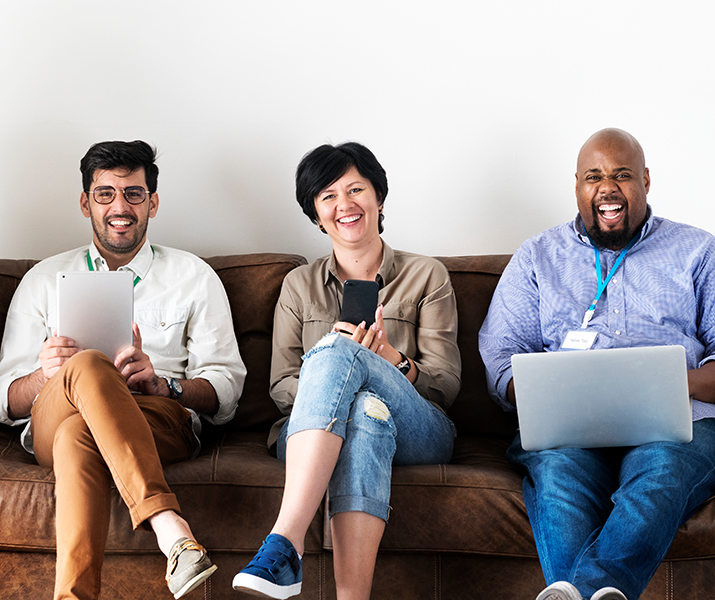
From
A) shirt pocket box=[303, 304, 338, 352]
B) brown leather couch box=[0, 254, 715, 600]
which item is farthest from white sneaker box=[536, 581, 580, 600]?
shirt pocket box=[303, 304, 338, 352]

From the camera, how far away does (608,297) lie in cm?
187

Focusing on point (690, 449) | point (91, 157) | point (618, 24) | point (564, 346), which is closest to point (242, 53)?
point (91, 157)

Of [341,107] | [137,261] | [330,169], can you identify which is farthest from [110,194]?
[341,107]

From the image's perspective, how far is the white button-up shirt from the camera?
1.97 m

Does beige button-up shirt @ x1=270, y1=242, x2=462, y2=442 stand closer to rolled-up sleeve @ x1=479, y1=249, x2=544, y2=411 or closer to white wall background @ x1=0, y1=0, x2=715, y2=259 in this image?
rolled-up sleeve @ x1=479, y1=249, x2=544, y2=411

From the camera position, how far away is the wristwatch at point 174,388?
1812 millimetres

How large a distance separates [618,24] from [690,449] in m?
1.62

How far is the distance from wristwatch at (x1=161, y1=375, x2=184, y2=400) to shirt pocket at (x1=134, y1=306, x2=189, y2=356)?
22 cm

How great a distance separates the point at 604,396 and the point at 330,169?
1.06m

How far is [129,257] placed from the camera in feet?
7.11

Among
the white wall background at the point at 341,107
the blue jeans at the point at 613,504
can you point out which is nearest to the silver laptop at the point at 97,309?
the white wall background at the point at 341,107

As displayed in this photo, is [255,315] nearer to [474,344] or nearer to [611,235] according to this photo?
[474,344]

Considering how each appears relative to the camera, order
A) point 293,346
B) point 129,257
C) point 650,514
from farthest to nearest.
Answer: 1. point 129,257
2. point 293,346
3. point 650,514

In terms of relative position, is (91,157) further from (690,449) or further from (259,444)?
(690,449)
